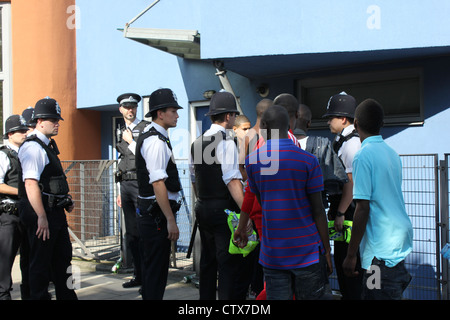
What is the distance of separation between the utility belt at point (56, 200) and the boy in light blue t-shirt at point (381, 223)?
3.04 m

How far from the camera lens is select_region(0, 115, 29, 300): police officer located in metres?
5.60

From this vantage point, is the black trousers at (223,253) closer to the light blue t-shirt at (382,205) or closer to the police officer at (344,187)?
the police officer at (344,187)

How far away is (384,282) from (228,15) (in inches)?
185

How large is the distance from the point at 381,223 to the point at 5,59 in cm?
916

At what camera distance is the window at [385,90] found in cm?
701

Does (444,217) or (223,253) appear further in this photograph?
(444,217)

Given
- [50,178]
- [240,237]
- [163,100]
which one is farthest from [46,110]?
[240,237]

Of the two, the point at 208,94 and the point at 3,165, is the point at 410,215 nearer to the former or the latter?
the point at 208,94

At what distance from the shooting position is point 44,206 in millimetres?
4984

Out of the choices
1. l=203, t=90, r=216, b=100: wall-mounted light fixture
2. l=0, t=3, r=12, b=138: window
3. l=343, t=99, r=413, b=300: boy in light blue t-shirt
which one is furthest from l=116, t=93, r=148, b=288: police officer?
l=0, t=3, r=12, b=138: window

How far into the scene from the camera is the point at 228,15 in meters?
6.93

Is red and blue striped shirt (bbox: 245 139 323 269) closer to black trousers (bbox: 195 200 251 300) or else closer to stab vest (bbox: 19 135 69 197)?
black trousers (bbox: 195 200 251 300)
